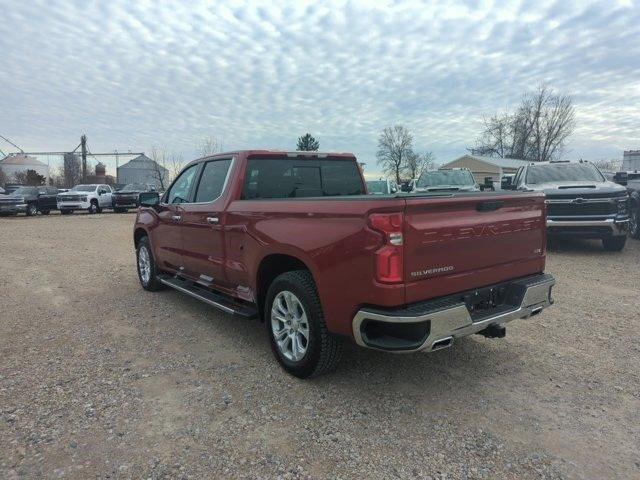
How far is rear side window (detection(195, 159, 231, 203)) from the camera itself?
4.93m

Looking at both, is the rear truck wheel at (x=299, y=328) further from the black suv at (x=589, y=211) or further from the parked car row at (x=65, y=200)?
the parked car row at (x=65, y=200)

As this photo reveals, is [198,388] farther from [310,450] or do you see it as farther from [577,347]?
[577,347]

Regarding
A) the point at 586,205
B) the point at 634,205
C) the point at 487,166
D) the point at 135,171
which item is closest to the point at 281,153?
the point at 586,205

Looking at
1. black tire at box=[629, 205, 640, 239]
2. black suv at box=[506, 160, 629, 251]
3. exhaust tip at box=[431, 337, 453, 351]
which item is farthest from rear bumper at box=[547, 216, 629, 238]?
exhaust tip at box=[431, 337, 453, 351]

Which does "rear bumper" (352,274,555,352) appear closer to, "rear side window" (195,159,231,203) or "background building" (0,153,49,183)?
"rear side window" (195,159,231,203)

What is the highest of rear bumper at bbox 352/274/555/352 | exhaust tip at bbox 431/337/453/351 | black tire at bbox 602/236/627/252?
rear bumper at bbox 352/274/555/352

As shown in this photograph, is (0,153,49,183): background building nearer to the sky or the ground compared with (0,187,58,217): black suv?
nearer to the sky

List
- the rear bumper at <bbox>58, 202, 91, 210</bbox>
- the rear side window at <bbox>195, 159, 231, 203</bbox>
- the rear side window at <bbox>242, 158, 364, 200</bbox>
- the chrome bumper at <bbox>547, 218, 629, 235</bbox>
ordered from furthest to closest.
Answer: the rear bumper at <bbox>58, 202, 91, 210</bbox>, the chrome bumper at <bbox>547, 218, 629, 235</bbox>, the rear side window at <bbox>195, 159, 231, 203</bbox>, the rear side window at <bbox>242, 158, 364, 200</bbox>

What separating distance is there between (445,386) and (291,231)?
1714mm

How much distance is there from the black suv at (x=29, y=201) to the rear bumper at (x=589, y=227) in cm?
2491

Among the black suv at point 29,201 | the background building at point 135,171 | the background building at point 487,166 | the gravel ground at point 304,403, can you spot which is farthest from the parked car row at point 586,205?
the background building at point 135,171

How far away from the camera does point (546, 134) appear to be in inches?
2366

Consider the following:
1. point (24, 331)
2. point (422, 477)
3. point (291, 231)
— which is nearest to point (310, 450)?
point (422, 477)

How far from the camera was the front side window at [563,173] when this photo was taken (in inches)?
407
